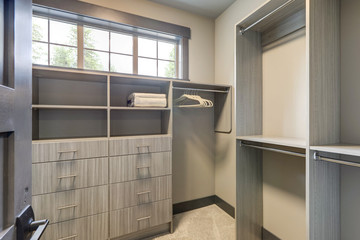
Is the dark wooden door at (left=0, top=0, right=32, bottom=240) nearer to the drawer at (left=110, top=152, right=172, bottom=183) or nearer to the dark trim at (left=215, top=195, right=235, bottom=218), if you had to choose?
the drawer at (left=110, top=152, right=172, bottom=183)

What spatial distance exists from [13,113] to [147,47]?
191 centimetres

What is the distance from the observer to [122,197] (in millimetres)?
1568

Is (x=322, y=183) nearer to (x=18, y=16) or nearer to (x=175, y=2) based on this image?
(x=18, y=16)

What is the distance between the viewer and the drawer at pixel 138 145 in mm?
1545

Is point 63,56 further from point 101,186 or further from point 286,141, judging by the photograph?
point 286,141

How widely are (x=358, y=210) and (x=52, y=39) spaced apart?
9.18 ft

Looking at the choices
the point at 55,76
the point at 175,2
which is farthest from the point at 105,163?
the point at 175,2

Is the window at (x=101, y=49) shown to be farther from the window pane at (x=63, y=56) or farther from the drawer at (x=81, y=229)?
the drawer at (x=81, y=229)

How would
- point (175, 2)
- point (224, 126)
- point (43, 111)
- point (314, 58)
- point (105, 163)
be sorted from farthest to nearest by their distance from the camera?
point (224, 126)
point (175, 2)
point (43, 111)
point (105, 163)
point (314, 58)

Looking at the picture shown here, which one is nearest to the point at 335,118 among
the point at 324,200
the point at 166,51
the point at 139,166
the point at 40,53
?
the point at 324,200

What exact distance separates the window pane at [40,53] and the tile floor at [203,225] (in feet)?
6.75

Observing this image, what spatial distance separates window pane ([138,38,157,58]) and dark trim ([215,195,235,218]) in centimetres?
207

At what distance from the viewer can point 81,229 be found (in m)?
1.43

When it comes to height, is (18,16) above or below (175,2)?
below
